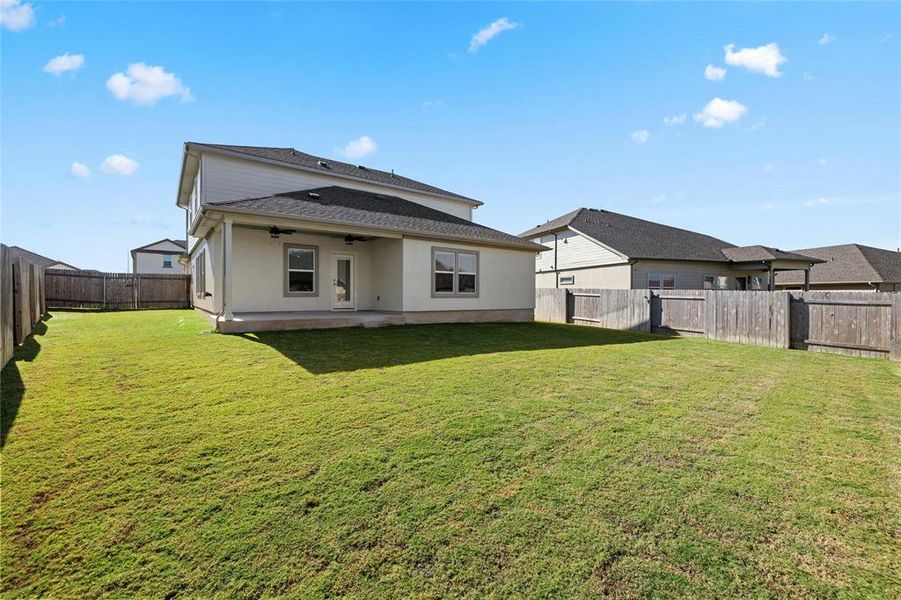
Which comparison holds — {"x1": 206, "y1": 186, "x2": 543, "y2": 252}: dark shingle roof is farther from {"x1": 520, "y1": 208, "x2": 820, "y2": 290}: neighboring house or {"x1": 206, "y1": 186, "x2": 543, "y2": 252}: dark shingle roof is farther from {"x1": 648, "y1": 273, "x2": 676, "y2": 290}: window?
{"x1": 648, "y1": 273, "x2": 676, "y2": 290}: window

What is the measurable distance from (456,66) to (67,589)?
1547 cm

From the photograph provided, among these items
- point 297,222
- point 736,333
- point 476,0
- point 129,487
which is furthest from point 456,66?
point 129,487

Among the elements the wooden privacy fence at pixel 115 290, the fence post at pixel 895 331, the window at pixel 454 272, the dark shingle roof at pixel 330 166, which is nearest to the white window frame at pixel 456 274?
the window at pixel 454 272

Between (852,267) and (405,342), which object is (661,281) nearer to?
(852,267)

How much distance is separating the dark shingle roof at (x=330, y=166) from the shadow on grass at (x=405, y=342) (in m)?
7.58

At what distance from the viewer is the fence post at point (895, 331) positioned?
799 centimetres

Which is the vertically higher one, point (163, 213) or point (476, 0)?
point (476, 0)

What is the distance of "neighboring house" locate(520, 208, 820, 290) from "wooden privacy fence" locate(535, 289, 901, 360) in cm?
520

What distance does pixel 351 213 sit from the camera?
459 inches

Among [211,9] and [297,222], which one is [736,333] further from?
[211,9]

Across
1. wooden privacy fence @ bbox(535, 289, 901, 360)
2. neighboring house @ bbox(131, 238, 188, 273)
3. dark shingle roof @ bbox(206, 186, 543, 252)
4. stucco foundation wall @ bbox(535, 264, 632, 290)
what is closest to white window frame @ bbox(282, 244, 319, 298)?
dark shingle roof @ bbox(206, 186, 543, 252)

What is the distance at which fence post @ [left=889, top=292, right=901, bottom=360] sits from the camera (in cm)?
799

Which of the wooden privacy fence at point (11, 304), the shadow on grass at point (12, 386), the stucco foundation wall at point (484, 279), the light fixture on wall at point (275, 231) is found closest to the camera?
the shadow on grass at point (12, 386)

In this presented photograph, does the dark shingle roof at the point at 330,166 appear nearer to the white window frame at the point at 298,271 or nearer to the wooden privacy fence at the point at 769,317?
the white window frame at the point at 298,271
